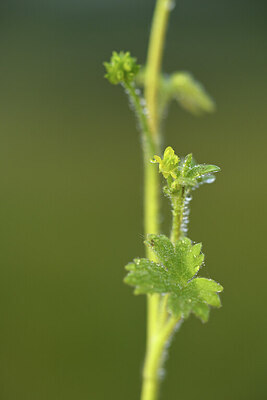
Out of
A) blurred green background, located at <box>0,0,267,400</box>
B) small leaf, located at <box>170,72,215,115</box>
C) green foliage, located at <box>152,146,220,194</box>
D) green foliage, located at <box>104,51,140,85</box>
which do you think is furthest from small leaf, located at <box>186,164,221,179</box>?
blurred green background, located at <box>0,0,267,400</box>

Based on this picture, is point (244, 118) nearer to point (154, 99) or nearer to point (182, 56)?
point (182, 56)

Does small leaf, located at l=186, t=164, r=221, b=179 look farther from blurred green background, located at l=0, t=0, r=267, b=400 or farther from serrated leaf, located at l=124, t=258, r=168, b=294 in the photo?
blurred green background, located at l=0, t=0, r=267, b=400

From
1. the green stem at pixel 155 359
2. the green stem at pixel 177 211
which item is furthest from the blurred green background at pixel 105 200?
the green stem at pixel 177 211

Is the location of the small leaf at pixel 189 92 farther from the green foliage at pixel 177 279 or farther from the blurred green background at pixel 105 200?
the blurred green background at pixel 105 200

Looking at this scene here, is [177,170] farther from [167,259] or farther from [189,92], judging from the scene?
[189,92]

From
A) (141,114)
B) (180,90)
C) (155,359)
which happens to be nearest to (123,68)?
(141,114)

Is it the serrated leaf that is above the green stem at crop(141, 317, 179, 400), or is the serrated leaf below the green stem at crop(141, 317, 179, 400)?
above
